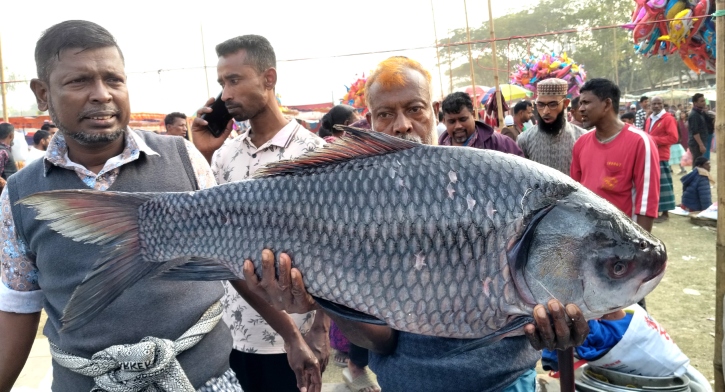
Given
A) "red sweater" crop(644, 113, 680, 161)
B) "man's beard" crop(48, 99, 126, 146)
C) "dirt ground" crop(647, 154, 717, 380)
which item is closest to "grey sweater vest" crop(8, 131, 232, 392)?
"man's beard" crop(48, 99, 126, 146)

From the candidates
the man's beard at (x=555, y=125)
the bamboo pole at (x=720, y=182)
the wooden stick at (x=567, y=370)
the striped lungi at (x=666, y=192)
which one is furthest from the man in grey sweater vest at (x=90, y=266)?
the striped lungi at (x=666, y=192)

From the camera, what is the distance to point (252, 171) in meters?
2.81

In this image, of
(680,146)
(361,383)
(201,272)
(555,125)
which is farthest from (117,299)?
(680,146)

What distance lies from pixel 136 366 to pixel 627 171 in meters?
4.21

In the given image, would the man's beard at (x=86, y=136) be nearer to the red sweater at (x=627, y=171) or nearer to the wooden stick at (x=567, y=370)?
the wooden stick at (x=567, y=370)

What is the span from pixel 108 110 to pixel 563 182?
145cm

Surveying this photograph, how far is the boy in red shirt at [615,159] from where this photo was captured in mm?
4328

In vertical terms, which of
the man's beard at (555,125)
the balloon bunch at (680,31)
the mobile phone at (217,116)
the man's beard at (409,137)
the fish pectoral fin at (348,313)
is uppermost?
the balloon bunch at (680,31)

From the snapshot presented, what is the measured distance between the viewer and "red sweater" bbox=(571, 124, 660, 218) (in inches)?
170

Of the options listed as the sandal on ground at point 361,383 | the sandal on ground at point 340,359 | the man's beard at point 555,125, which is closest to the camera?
the sandal on ground at point 361,383

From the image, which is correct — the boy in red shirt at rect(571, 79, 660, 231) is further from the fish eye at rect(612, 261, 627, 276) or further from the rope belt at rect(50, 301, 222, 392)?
the rope belt at rect(50, 301, 222, 392)

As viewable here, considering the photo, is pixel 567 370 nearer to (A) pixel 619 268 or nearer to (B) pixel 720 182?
(A) pixel 619 268

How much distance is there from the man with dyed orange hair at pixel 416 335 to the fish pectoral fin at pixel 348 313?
0.18ft

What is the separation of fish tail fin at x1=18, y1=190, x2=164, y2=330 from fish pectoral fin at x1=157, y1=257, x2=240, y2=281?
0.20 ft
